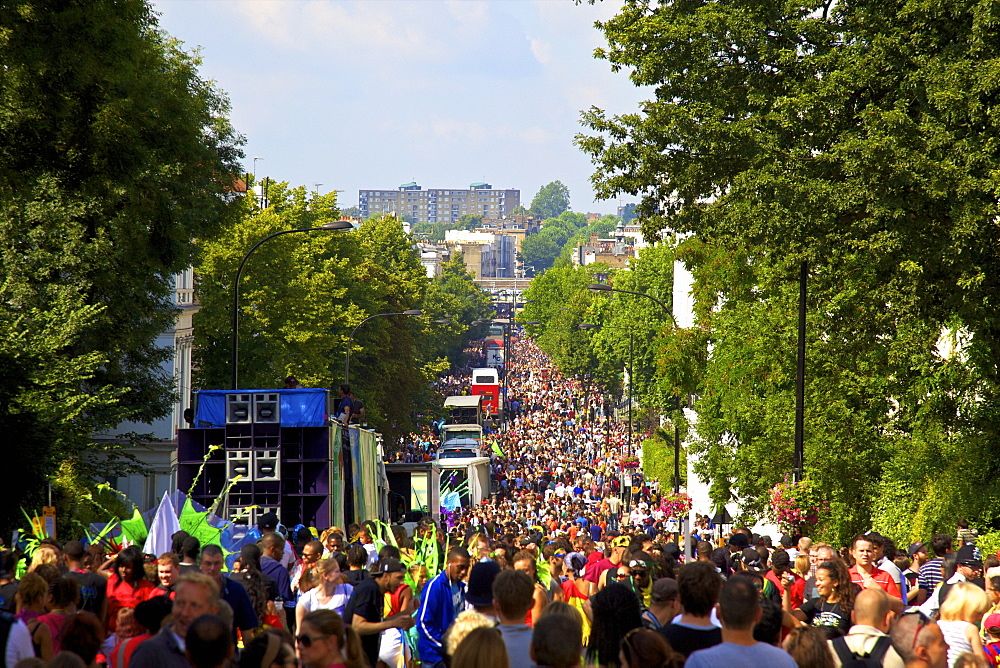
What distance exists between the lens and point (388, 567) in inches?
412

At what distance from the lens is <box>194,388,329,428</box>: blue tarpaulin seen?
20000 millimetres

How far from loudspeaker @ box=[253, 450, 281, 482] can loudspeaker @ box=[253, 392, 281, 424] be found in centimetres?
46

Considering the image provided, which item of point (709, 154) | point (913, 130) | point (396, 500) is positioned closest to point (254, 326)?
point (396, 500)

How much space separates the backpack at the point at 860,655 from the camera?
7.16 metres

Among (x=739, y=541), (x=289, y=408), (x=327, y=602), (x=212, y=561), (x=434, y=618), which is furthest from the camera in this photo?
(x=289, y=408)

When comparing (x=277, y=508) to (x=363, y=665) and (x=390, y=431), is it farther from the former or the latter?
(x=390, y=431)

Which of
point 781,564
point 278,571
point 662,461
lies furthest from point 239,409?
point 662,461

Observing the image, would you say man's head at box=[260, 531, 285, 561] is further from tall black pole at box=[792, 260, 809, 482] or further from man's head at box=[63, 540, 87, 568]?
tall black pole at box=[792, 260, 809, 482]

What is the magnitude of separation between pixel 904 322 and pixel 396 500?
45.2 ft

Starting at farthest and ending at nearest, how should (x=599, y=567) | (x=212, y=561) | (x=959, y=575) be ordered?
(x=599, y=567) < (x=959, y=575) < (x=212, y=561)

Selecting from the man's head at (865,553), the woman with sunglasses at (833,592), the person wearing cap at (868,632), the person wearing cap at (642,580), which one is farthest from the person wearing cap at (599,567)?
the person wearing cap at (868,632)

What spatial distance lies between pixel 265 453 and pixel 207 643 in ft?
46.2

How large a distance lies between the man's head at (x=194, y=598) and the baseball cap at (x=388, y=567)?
342 cm

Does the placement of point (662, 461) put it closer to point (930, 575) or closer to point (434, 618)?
point (930, 575)
